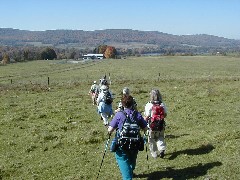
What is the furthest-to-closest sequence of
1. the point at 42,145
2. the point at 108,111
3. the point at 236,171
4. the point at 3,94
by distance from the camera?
1. the point at 3,94
2. the point at 108,111
3. the point at 42,145
4. the point at 236,171

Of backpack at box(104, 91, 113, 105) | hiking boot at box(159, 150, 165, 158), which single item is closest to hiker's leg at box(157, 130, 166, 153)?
hiking boot at box(159, 150, 165, 158)

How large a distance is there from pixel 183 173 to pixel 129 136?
283 centimetres

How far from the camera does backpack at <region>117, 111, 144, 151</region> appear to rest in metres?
10.5

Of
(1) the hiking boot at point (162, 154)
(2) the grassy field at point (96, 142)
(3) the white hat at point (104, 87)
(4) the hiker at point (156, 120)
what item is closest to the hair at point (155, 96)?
(4) the hiker at point (156, 120)

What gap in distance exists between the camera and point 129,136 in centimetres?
1056

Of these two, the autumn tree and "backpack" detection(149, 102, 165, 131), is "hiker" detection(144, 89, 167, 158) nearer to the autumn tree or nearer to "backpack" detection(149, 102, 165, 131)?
"backpack" detection(149, 102, 165, 131)

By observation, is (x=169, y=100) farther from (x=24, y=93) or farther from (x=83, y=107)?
(x=24, y=93)

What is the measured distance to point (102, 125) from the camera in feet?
70.8

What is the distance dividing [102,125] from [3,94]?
71.6 feet

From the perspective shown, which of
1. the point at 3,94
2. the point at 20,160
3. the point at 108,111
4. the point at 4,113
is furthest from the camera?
the point at 3,94

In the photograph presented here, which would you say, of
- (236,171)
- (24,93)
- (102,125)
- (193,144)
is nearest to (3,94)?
(24,93)

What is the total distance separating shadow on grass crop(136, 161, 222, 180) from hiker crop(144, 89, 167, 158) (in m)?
1.41

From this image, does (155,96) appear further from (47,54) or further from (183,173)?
(47,54)

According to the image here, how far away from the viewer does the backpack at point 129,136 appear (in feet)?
34.6
